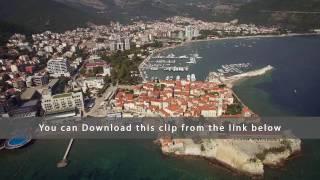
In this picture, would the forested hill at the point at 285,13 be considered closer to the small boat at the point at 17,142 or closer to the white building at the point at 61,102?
the white building at the point at 61,102

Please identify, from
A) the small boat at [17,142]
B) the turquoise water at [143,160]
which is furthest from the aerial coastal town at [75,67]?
the turquoise water at [143,160]

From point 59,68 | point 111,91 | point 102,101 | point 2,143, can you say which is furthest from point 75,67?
point 2,143

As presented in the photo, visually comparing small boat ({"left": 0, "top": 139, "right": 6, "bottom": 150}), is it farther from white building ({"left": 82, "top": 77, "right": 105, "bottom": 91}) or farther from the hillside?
the hillside

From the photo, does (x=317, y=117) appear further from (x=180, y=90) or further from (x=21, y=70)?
(x=21, y=70)

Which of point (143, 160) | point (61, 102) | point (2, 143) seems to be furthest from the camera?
point (61, 102)

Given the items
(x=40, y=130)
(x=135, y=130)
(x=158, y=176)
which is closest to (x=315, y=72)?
(x=135, y=130)

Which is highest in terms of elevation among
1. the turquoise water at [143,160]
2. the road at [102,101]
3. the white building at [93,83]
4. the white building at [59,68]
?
the white building at [59,68]

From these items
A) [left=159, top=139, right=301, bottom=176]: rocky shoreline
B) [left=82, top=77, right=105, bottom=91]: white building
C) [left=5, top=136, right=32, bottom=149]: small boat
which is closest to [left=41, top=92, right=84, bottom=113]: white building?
[left=5, top=136, right=32, bottom=149]: small boat

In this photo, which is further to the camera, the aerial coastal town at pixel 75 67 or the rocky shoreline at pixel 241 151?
the aerial coastal town at pixel 75 67

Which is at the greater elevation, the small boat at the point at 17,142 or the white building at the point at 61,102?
the white building at the point at 61,102

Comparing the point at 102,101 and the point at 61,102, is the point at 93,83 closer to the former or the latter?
the point at 102,101

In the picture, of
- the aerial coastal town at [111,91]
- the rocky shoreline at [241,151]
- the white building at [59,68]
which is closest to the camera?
the rocky shoreline at [241,151]
